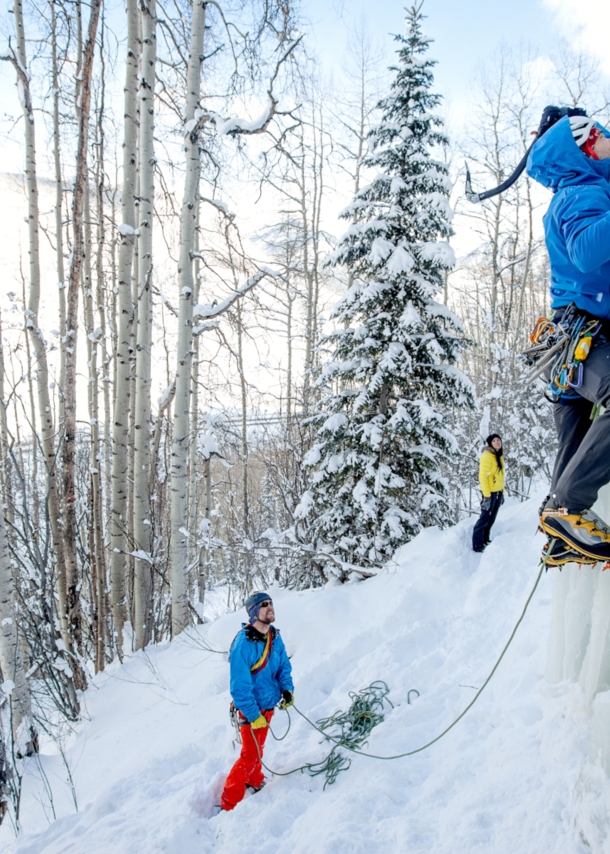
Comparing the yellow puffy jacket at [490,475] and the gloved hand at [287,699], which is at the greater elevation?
the yellow puffy jacket at [490,475]

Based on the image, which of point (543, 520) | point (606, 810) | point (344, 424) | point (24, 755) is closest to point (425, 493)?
point (344, 424)

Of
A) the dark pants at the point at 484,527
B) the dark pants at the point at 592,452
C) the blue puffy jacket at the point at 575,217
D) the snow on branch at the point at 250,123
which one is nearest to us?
the blue puffy jacket at the point at 575,217

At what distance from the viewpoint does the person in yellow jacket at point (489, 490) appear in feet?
20.7

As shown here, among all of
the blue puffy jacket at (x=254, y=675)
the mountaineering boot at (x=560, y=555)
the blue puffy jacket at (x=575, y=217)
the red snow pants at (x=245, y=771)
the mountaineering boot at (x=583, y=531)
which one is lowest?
the red snow pants at (x=245, y=771)

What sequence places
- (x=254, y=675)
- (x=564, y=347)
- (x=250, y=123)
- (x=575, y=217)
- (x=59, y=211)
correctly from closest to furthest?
(x=575, y=217) → (x=564, y=347) → (x=254, y=675) → (x=250, y=123) → (x=59, y=211)

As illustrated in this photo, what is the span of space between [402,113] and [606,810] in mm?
8272

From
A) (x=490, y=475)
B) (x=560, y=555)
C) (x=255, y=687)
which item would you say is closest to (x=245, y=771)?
(x=255, y=687)

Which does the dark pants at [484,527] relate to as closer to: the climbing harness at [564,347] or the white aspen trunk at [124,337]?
the climbing harness at [564,347]

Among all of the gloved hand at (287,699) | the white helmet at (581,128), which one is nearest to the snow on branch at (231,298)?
the white helmet at (581,128)

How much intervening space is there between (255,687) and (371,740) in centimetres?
91

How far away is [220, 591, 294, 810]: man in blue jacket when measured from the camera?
10.5 feet

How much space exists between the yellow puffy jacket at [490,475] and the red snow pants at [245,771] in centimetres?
457

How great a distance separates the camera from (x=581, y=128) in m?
2.18

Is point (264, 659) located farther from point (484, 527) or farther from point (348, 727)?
point (484, 527)
